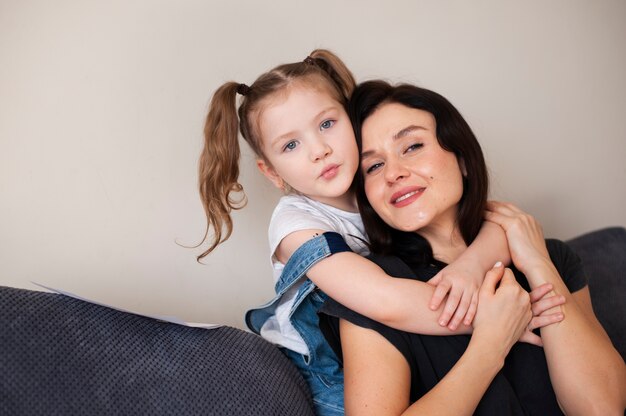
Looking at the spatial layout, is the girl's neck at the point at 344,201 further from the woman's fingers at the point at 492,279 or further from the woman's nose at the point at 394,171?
the woman's fingers at the point at 492,279

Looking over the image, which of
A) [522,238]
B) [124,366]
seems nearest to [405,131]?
[522,238]

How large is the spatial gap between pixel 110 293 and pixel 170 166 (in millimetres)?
455

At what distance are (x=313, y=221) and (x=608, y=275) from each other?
4.05ft

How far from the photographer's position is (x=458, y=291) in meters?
1.68

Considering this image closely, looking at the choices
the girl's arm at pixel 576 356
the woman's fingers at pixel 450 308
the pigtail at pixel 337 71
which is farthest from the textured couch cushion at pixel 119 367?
the pigtail at pixel 337 71

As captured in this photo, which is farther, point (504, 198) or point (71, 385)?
point (504, 198)

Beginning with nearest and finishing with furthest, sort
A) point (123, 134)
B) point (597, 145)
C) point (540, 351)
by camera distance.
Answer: point (540, 351) < point (123, 134) < point (597, 145)

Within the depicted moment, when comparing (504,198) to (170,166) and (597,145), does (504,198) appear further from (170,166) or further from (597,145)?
(170,166)

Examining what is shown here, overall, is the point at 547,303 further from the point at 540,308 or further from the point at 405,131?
the point at 405,131

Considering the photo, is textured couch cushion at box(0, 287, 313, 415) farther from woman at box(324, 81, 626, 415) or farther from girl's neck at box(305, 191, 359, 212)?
girl's neck at box(305, 191, 359, 212)

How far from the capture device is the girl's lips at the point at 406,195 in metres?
1.83

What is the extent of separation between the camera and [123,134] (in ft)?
6.98

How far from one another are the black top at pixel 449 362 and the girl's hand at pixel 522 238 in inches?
9.4

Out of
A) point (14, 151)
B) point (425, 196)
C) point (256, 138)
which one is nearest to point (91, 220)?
point (14, 151)
